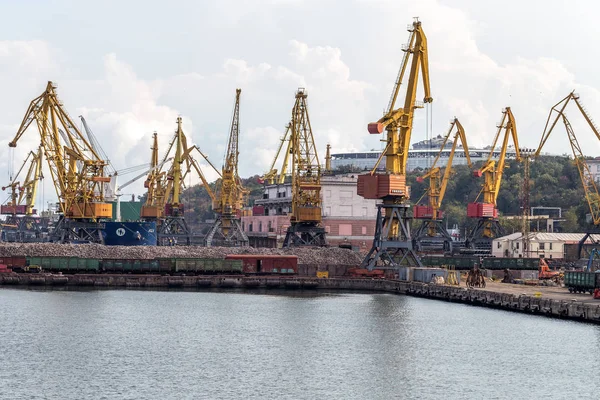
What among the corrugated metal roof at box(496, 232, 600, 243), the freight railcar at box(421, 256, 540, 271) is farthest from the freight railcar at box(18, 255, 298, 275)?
the corrugated metal roof at box(496, 232, 600, 243)

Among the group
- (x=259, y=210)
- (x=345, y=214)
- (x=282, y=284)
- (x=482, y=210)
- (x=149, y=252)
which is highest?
(x=259, y=210)

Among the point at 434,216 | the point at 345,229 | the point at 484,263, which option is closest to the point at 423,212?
the point at 434,216

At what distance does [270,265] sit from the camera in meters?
119

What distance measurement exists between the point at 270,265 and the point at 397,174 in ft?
60.3

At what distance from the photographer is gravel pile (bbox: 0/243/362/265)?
12394 cm

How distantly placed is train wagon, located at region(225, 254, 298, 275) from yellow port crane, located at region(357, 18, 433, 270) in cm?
891

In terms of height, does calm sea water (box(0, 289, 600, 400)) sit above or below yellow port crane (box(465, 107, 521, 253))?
below

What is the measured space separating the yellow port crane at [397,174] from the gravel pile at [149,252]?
9.86 metres

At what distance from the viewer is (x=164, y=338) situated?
71.6 meters

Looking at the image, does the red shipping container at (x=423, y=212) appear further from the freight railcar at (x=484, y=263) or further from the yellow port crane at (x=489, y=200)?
the freight railcar at (x=484, y=263)

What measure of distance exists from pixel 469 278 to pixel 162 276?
3367 cm

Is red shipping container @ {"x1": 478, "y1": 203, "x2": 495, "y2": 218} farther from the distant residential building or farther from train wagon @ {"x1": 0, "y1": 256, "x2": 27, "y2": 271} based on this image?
train wagon @ {"x1": 0, "y1": 256, "x2": 27, "y2": 271}

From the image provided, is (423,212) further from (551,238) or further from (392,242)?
(392,242)

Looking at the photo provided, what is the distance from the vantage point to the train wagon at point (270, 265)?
390 ft
